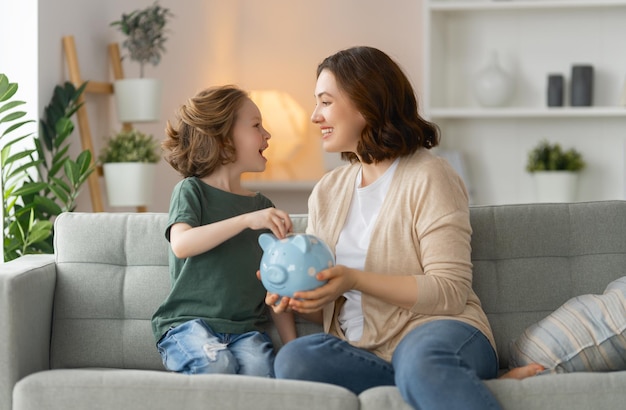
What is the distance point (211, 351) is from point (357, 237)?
42cm

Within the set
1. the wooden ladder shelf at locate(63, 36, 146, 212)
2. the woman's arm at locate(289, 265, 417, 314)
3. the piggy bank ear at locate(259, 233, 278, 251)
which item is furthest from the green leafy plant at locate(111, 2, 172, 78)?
the woman's arm at locate(289, 265, 417, 314)

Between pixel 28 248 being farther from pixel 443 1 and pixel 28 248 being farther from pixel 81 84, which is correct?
pixel 443 1

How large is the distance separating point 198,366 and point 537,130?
9.89 ft

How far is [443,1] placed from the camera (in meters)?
4.55

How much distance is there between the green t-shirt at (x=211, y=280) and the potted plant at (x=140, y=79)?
1.67 metres

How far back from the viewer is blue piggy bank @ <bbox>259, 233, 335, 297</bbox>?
73.2 inches

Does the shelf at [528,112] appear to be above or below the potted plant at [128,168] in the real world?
above

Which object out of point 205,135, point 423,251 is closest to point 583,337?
point 423,251

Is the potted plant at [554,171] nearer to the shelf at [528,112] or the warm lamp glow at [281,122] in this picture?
the shelf at [528,112]

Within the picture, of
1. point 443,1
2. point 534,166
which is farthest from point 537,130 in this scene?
point 443,1

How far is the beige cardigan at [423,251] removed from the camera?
1.96 meters

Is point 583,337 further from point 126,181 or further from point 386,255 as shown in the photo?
point 126,181

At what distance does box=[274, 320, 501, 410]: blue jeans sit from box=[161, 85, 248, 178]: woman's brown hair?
0.53 meters

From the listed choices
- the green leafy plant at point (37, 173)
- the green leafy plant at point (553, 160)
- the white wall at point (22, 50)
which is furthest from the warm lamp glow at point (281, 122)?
the white wall at point (22, 50)
